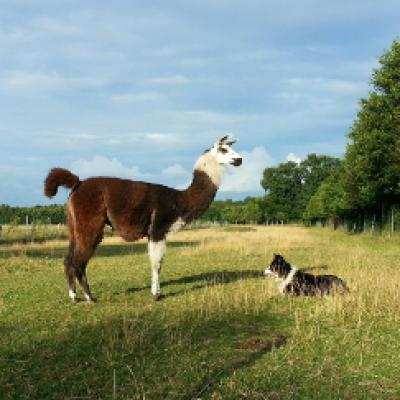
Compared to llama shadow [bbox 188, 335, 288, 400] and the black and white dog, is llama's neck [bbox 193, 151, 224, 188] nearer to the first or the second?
the black and white dog

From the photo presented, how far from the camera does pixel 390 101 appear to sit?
33.3m

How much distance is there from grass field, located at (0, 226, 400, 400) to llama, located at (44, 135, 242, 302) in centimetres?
95

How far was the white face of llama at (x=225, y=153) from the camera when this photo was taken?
10867 millimetres

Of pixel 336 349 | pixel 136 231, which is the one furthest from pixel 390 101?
pixel 336 349

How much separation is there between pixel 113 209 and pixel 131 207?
1.24 ft

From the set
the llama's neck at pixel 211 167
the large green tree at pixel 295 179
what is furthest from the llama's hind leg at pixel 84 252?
the large green tree at pixel 295 179

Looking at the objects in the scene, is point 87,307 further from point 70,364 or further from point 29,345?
point 70,364

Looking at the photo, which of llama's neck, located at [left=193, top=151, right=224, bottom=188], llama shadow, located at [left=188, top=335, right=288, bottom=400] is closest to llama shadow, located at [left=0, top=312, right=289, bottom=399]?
llama shadow, located at [left=188, top=335, right=288, bottom=400]

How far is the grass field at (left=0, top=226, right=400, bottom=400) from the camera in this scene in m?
5.54

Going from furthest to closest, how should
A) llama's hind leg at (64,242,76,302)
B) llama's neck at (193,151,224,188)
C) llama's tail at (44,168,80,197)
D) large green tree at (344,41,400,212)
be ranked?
large green tree at (344,41,400,212)
llama's neck at (193,151,224,188)
llama's tail at (44,168,80,197)
llama's hind leg at (64,242,76,302)

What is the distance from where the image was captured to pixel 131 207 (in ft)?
34.5

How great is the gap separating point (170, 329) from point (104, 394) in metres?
2.38

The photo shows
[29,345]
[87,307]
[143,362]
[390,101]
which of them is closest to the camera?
[143,362]

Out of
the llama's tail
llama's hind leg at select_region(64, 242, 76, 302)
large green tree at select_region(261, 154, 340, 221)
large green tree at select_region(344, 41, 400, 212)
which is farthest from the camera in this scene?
large green tree at select_region(261, 154, 340, 221)
